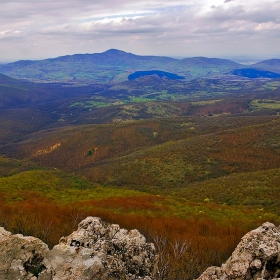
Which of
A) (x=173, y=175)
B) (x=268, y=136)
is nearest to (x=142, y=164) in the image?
(x=173, y=175)

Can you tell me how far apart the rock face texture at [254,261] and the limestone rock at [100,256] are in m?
4.11

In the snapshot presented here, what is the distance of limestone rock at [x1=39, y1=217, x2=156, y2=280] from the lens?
1413 cm

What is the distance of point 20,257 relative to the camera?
49.2 feet

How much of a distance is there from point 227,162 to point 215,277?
8576 centimetres

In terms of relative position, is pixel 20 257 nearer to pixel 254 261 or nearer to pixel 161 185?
pixel 254 261

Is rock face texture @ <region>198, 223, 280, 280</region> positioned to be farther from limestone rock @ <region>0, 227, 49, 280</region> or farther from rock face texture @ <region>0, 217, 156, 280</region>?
limestone rock @ <region>0, 227, 49, 280</region>

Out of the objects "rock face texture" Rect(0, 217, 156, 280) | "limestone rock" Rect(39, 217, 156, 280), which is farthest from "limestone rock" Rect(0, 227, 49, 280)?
"limestone rock" Rect(39, 217, 156, 280)

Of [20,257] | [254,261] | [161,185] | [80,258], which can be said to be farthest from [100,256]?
[161,185]

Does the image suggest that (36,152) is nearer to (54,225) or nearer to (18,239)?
(54,225)

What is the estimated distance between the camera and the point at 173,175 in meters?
90.8

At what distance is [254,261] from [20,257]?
13.5m

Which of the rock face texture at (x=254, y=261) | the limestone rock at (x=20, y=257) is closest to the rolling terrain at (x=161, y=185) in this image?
the rock face texture at (x=254, y=261)

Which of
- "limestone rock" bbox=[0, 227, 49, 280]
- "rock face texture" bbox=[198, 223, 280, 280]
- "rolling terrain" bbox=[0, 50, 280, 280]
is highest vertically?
"limestone rock" bbox=[0, 227, 49, 280]

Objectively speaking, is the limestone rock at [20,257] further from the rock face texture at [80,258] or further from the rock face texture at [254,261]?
the rock face texture at [254,261]
